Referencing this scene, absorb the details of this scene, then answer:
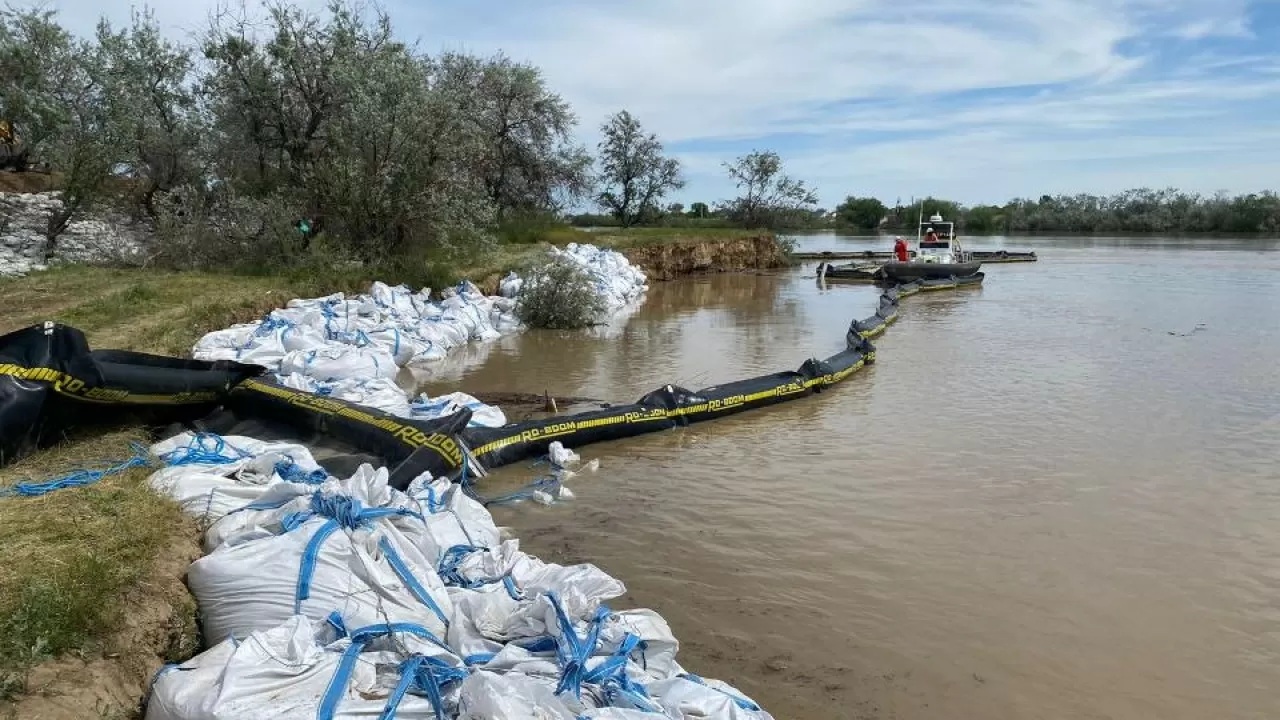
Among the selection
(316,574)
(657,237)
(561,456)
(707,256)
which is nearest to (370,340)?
(561,456)

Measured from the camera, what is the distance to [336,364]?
7.41 m

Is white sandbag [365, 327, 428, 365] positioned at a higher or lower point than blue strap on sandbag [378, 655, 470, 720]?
higher

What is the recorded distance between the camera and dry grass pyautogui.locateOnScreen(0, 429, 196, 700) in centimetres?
249

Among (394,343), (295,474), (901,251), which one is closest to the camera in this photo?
(295,474)

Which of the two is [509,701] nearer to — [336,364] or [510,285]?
[336,364]

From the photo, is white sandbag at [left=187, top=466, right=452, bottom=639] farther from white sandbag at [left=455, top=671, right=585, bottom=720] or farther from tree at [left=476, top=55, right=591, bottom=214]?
tree at [left=476, top=55, right=591, bottom=214]

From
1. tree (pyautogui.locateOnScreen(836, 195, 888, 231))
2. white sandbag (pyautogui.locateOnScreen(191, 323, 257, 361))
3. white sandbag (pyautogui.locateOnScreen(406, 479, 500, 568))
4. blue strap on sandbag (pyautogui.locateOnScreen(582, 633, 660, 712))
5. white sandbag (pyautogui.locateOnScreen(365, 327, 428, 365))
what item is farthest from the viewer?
tree (pyautogui.locateOnScreen(836, 195, 888, 231))

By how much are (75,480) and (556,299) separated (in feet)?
A: 31.1

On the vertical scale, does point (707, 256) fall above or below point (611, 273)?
above

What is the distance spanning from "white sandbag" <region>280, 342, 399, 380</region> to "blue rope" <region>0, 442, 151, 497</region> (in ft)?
8.90

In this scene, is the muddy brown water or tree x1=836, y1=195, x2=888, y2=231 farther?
tree x1=836, y1=195, x2=888, y2=231

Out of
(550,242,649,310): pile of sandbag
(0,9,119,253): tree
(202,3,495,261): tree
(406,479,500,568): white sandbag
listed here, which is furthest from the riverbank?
(550,242,649,310): pile of sandbag

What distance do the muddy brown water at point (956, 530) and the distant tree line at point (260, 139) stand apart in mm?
3473

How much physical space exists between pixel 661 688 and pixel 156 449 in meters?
3.25
